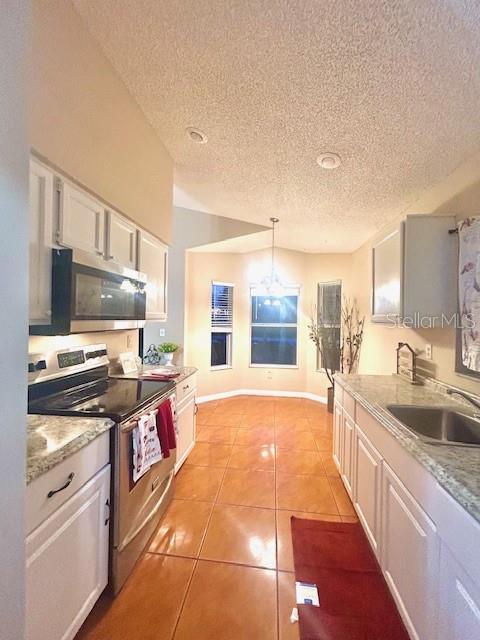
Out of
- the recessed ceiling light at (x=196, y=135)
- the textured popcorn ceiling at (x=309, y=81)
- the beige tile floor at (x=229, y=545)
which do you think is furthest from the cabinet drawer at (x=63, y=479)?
the recessed ceiling light at (x=196, y=135)

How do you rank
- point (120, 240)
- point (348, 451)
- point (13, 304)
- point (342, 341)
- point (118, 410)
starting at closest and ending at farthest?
point (13, 304), point (118, 410), point (120, 240), point (348, 451), point (342, 341)

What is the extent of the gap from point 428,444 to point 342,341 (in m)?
3.82

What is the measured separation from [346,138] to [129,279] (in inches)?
72.6

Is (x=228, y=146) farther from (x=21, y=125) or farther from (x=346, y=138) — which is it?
(x=21, y=125)

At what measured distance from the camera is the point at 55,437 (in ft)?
4.13

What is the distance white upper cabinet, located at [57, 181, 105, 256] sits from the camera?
1532 millimetres

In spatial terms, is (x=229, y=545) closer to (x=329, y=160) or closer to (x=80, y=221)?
(x=80, y=221)

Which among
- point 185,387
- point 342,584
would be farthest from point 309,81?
point 342,584

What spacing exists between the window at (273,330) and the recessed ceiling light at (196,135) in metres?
3.28

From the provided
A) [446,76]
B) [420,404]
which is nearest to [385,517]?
[420,404]

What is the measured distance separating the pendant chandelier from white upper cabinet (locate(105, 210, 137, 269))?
2.26 metres

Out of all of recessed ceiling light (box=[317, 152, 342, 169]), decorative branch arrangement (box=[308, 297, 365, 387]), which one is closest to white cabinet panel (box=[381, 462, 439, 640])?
recessed ceiling light (box=[317, 152, 342, 169])

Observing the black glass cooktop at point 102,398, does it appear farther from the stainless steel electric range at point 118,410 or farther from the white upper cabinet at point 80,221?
the white upper cabinet at point 80,221

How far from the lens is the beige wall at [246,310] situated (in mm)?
5176
